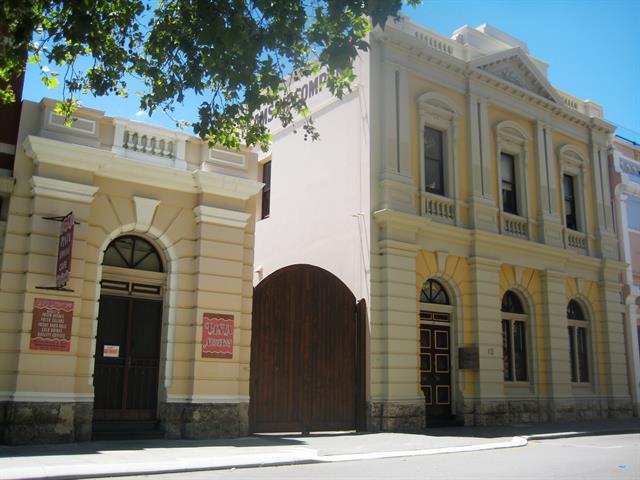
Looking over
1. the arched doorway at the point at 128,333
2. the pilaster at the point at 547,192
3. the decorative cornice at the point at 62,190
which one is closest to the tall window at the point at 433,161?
the pilaster at the point at 547,192

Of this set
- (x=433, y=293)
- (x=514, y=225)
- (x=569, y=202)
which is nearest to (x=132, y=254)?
(x=433, y=293)

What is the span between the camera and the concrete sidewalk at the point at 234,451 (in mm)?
8969

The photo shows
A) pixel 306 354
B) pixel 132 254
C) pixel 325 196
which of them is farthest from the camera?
pixel 325 196

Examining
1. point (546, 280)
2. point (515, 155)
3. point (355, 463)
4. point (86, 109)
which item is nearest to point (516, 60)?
point (515, 155)

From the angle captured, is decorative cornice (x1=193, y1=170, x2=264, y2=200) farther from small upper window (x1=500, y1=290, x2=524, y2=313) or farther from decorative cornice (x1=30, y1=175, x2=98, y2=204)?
small upper window (x1=500, y1=290, x2=524, y2=313)

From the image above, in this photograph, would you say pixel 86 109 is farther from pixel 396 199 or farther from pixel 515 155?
pixel 515 155

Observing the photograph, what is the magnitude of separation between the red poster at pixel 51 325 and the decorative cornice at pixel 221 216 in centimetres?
318

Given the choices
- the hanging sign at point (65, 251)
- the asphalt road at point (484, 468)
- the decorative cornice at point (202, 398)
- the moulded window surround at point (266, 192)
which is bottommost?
the asphalt road at point (484, 468)

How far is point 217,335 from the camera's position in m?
13.6

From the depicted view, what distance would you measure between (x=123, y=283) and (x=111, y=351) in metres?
1.36

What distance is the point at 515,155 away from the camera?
21016 mm

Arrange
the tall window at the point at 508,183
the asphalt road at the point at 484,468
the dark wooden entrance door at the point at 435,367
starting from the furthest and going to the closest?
the tall window at the point at 508,183 → the dark wooden entrance door at the point at 435,367 → the asphalt road at the point at 484,468

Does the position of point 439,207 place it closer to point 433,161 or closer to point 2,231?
point 433,161

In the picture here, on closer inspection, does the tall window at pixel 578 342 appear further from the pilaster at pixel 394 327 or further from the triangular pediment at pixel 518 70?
the pilaster at pixel 394 327
